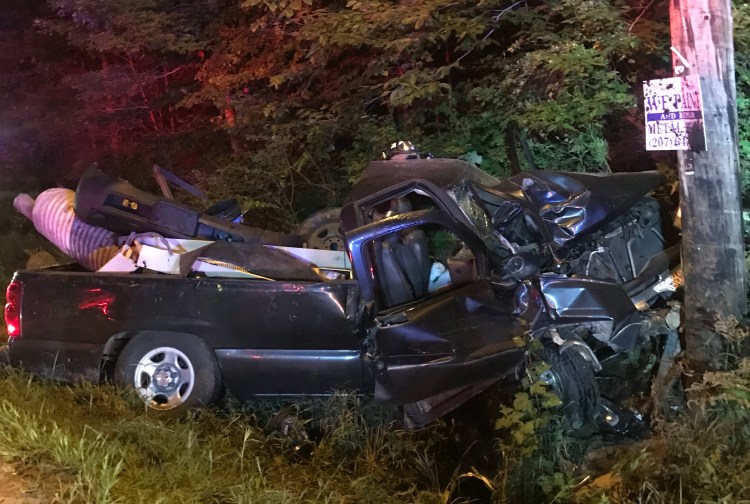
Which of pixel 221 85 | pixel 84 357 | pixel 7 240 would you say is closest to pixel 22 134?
pixel 7 240

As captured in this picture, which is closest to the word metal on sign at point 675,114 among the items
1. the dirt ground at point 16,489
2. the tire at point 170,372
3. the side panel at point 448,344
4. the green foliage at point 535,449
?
the side panel at point 448,344

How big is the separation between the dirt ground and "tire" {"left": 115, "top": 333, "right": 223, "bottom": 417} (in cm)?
121

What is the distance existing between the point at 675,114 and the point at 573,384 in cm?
176

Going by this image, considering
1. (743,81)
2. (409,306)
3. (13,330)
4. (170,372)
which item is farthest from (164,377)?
(743,81)

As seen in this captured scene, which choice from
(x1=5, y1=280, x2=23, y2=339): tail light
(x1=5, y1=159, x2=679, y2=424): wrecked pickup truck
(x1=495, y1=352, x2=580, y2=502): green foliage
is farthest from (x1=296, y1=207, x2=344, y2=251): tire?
(x1=495, y1=352, x2=580, y2=502): green foliage

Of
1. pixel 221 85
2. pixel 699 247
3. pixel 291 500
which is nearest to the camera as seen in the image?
pixel 291 500

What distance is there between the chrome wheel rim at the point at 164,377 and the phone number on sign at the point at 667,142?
3368 mm

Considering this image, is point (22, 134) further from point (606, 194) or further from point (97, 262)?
point (606, 194)

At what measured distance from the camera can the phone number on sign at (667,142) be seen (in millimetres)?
3844

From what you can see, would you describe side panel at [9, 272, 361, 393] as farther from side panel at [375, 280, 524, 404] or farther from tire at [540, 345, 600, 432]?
tire at [540, 345, 600, 432]

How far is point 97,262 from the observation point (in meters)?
5.45

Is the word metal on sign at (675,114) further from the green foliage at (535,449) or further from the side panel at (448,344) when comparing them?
the green foliage at (535,449)

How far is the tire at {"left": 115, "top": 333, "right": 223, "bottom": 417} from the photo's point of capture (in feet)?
14.5

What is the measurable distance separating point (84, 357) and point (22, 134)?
13853mm
